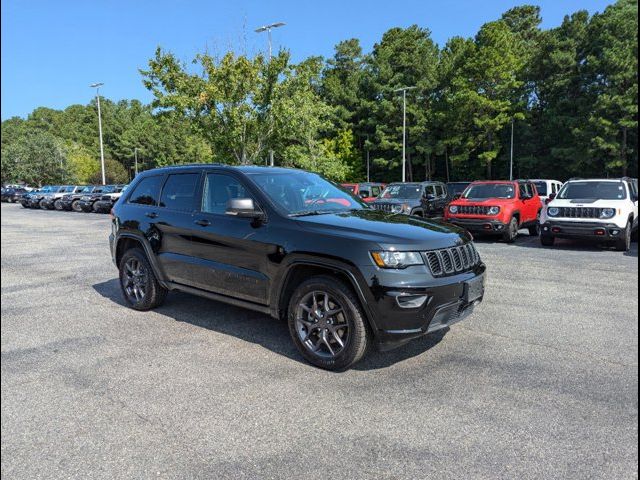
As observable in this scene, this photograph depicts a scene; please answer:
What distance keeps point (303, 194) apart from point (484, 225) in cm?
862

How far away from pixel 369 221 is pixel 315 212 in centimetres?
58

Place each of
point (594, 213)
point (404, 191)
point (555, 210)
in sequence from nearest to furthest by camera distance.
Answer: point (594, 213) < point (555, 210) < point (404, 191)

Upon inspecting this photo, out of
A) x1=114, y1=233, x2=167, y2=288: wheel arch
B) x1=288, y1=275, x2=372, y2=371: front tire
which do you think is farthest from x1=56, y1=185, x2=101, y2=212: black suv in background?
x1=288, y1=275, x2=372, y2=371: front tire

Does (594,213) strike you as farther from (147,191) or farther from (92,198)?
(92,198)

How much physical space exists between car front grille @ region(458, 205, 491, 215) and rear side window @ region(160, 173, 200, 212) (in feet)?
29.9

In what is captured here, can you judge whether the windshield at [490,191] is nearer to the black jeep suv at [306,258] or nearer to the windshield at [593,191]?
the windshield at [593,191]

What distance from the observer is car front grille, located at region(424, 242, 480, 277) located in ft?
13.1

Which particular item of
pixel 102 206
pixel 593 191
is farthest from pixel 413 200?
pixel 102 206

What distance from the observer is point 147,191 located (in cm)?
608

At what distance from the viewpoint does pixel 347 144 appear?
4981cm

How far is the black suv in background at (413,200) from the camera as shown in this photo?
15.7m

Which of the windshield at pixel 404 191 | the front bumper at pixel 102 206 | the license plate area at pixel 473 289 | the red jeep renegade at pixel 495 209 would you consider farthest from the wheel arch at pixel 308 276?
the front bumper at pixel 102 206

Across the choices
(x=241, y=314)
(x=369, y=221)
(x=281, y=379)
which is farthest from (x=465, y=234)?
(x=241, y=314)

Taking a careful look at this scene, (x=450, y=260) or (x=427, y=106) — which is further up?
(x=427, y=106)
